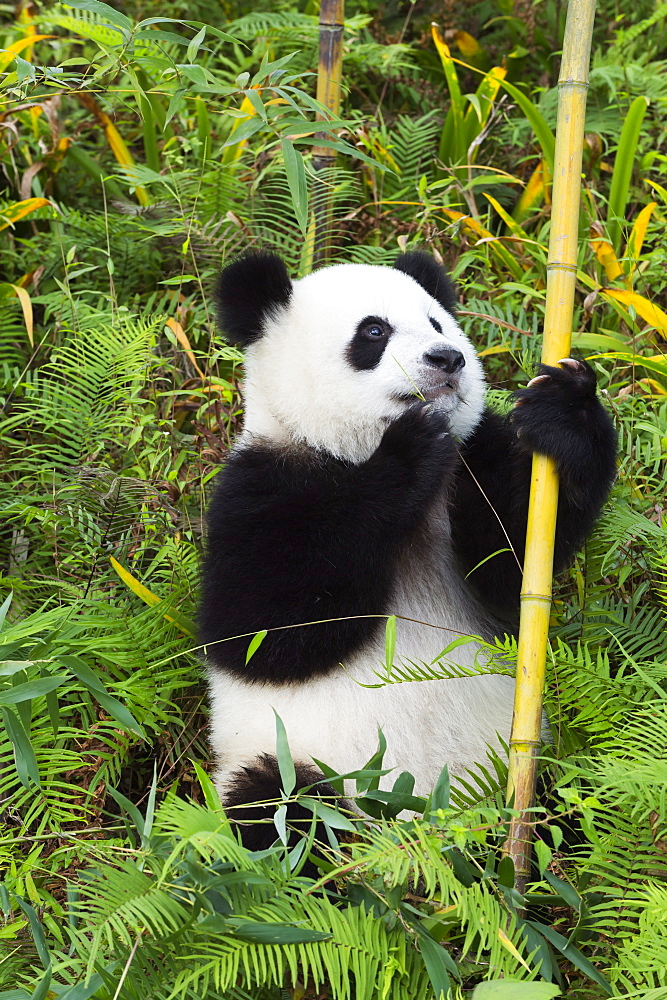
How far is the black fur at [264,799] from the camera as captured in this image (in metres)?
2.43

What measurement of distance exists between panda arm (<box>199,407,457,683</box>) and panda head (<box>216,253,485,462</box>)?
0.49 feet

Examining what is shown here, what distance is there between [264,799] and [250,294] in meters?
1.48

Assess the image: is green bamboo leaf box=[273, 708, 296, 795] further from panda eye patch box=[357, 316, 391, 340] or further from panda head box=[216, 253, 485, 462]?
panda eye patch box=[357, 316, 391, 340]

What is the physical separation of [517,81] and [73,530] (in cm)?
395

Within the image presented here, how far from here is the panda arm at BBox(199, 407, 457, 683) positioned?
8.79 ft

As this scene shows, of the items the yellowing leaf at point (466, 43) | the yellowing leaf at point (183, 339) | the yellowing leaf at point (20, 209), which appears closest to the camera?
the yellowing leaf at point (183, 339)

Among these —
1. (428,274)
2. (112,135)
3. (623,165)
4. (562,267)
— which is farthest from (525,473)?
(112,135)

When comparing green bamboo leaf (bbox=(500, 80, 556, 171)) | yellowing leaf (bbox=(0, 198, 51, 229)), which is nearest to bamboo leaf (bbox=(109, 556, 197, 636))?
yellowing leaf (bbox=(0, 198, 51, 229))

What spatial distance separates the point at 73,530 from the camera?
369 cm

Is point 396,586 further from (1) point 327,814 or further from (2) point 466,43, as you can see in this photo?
(2) point 466,43

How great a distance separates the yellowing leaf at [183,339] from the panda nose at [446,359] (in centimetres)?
161

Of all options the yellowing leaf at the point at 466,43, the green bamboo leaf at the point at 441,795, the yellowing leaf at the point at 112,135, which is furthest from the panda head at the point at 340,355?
the yellowing leaf at the point at 466,43

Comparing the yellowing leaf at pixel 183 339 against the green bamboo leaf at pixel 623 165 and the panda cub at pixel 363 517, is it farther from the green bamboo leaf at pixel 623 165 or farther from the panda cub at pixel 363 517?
the green bamboo leaf at pixel 623 165

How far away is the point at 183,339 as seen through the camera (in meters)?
4.27
